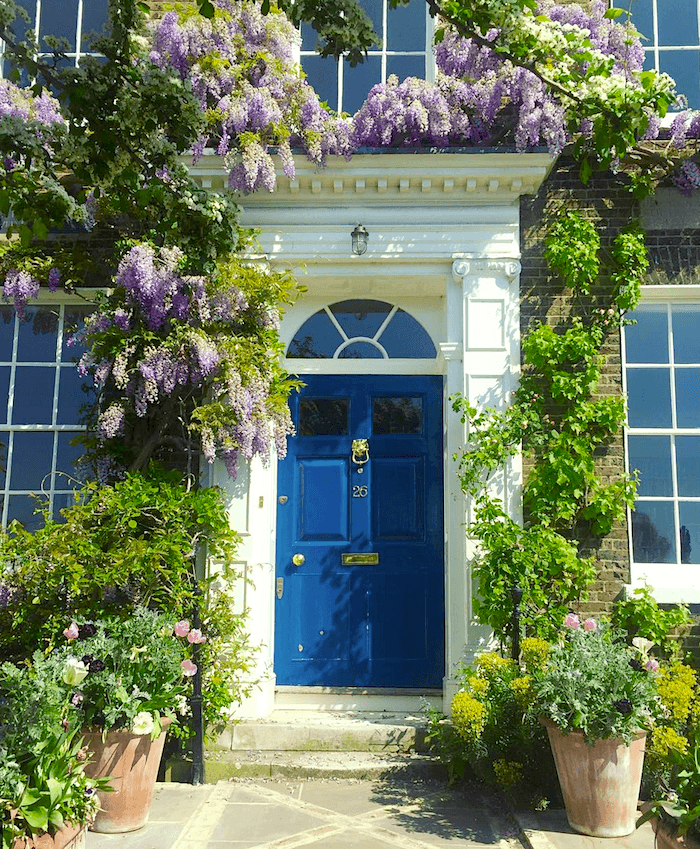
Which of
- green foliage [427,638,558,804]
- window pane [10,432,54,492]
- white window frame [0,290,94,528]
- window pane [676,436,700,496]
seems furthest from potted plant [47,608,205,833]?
window pane [676,436,700,496]

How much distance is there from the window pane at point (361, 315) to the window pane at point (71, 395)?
2089 mm

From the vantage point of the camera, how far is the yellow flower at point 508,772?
15.9 ft

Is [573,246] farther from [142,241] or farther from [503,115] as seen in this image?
[142,241]

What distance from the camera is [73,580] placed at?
17.3 feet

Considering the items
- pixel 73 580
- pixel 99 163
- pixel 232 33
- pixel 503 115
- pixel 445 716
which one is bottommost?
pixel 445 716

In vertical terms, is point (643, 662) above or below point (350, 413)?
below

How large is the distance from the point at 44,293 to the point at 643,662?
5.07m

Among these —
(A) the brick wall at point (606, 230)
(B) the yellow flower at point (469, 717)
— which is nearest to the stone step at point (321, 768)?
(B) the yellow flower at point (469, 717)

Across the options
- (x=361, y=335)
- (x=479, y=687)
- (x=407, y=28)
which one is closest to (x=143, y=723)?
(x=479, y=687)

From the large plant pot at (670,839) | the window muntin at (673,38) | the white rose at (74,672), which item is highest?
the window muntin at (673,38)

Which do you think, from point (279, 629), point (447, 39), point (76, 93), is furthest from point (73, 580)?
point (447, 39)

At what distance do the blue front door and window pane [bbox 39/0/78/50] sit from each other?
12.4 ft

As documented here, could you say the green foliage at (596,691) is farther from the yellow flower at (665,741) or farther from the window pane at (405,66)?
the window pane at (405,66)

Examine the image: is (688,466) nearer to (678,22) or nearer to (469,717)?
(469,717)
